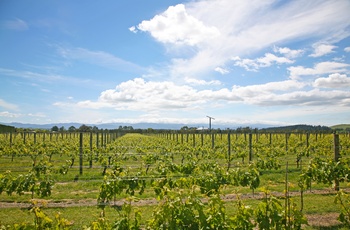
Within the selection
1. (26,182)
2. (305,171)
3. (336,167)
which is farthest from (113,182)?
(336,167)

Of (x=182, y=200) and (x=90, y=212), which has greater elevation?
(x=182, y=200)

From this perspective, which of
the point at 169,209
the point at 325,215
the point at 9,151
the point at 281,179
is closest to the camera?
the point at 169,209

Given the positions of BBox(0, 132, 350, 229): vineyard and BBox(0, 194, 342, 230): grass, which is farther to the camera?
BBox(0, 194, 342, 230): grass

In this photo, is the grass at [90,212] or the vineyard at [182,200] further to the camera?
the grass at [90,212]

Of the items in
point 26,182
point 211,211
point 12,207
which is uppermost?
point 211,211

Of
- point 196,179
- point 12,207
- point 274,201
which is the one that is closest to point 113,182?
point 196,179

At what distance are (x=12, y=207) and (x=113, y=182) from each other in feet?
12.2

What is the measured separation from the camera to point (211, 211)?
12.8 feet

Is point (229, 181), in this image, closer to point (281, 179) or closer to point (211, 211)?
point (211, 211)

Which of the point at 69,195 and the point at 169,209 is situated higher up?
the point at 169,209

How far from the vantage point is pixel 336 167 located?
27.5 feet

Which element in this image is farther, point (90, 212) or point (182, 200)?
point (90, 212)

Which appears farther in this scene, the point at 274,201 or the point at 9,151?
the point at 9,151

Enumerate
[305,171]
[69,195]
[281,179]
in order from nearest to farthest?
[305,171]
[69,195]
[281,179]
